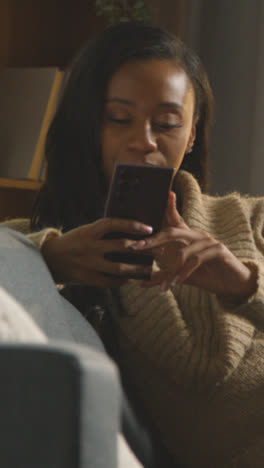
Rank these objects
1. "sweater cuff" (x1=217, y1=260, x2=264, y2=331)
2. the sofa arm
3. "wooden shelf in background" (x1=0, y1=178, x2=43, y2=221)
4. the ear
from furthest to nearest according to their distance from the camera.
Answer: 1. "wooden shelf in background" (x1=0, y1=178, x2=43, y2=221)
2. the ear
3. "sweater cuff" (x1=217, y1=260, x2=264, y2=331)
4. the sofa arm

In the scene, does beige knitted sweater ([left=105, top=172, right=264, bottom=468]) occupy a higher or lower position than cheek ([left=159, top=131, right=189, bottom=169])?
lower

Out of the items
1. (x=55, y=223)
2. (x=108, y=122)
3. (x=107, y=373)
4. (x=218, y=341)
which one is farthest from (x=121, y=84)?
(x=107, y=373)

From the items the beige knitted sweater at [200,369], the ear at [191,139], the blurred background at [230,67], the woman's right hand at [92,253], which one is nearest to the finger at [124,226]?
the woman's right hand at [92,253]

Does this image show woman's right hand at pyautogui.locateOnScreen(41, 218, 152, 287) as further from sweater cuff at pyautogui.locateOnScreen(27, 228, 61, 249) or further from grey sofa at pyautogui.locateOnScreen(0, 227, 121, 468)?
grey sofa at pyautogui.locateOnScreen(0, 227, 121, 468)

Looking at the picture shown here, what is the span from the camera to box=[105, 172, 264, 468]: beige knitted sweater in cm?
81

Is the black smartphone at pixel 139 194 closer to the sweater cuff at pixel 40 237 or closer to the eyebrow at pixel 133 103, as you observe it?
the sweater cuff at pixel 40 237

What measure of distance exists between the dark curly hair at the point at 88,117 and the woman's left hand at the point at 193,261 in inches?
10.9

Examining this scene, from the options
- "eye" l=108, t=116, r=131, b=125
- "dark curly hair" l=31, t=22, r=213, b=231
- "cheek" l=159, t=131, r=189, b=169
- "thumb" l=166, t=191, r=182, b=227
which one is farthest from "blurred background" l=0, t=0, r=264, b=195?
"thumb" l=166, t=191, r=182, b=227

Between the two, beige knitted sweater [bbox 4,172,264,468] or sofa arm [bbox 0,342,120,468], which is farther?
beige knitted sweater [bbox 4,172,264,468]

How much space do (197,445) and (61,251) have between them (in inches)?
13.3

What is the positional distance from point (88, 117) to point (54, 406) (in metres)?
0.78

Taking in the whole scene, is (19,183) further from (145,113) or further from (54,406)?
(54,406)

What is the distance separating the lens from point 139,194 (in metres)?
0.73

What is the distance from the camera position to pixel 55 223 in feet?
3.53
